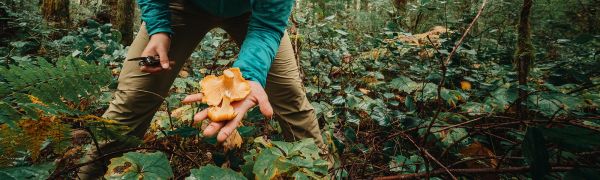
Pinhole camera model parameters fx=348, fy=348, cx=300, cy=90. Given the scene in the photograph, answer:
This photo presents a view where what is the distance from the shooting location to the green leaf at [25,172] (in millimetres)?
946

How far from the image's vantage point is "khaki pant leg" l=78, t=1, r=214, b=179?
5.90ft

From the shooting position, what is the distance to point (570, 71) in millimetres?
2684

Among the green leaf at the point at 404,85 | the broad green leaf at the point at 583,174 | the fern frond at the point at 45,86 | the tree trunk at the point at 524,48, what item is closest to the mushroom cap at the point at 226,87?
the fern frond at the point at 45,86

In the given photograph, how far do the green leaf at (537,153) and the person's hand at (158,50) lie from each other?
147cm

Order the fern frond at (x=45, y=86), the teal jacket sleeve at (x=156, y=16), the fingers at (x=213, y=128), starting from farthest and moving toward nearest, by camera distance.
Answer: the teal jacket sleeve at (x=156, y=16)
the fingers at (x=213, y=128)
the fern frond at (x=45, y=86)

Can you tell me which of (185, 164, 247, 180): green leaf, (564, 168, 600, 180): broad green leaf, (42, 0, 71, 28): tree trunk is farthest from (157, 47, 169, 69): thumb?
(42, 0, 71, 28): tree trunk

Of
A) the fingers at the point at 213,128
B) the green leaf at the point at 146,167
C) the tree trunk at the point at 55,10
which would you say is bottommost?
the green leaf at the point at 146,167

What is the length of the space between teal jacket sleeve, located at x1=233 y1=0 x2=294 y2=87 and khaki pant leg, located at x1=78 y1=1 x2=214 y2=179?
49 cm

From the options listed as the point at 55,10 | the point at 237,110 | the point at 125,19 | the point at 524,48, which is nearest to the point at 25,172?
the point at 237,110

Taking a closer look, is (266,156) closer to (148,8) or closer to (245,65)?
(245,65)

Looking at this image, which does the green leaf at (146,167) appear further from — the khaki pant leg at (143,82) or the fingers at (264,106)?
the khaki pant leg at (143,82)

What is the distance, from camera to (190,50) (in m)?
2.08

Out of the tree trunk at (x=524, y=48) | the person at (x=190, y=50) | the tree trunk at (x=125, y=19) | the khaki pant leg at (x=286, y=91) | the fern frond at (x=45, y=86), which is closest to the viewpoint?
the fern frond at (x=45, y=86)

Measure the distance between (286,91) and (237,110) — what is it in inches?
36.2
